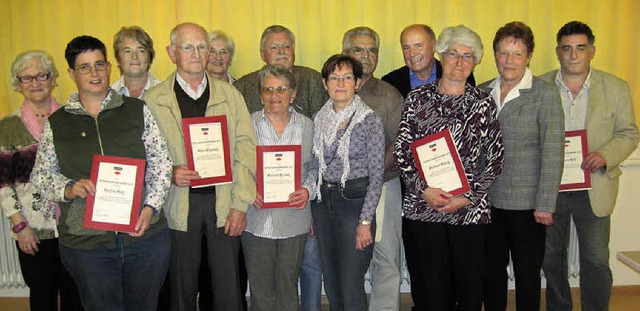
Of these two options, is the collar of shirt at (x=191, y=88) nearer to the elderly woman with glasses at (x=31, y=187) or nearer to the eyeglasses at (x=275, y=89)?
the eyeglasses at (x=275, y=89)

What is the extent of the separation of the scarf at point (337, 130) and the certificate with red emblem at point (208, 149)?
51 cm

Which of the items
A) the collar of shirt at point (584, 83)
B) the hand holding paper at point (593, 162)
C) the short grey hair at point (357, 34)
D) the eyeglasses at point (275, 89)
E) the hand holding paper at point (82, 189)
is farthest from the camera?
the short grey hair at point (357, 34)

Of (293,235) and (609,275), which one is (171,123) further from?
(609,275)

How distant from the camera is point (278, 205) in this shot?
2.91 metres

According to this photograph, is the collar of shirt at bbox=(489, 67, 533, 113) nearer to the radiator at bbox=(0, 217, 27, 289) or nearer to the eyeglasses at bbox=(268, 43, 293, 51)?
the eyeglasses at bbox=(268, 43, 293, 51)

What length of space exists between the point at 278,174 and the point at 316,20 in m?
1.82

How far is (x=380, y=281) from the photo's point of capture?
3471 millimetres

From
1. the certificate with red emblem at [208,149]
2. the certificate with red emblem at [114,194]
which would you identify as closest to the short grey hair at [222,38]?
the certificate with red emblem at [208,149]

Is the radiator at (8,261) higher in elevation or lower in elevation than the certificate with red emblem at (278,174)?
lower

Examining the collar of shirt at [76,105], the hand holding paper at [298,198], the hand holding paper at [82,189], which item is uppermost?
the collar of shirt at [76,105]

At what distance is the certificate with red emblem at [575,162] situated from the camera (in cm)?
331

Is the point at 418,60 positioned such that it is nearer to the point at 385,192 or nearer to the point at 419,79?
Result: the point at 419,79

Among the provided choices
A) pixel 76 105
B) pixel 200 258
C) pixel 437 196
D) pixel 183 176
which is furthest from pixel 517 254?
pixel 76 105

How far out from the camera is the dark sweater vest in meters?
2.49
